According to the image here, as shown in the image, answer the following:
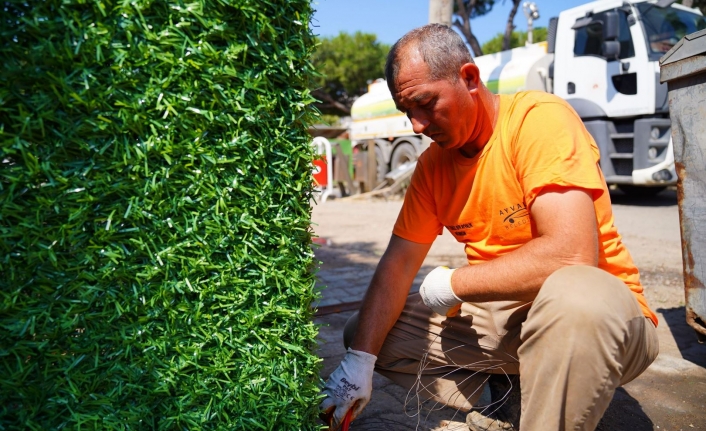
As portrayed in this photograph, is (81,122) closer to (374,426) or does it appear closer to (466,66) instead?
(466,66)

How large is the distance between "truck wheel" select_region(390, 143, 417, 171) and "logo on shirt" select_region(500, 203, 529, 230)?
12220 millimetres

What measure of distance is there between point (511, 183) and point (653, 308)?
9.11 ft

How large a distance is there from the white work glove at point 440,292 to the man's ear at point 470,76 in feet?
2.19

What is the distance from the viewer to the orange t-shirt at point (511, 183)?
1845mm

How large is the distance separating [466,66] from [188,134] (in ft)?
3.43

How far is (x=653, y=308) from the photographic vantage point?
4.12 metres

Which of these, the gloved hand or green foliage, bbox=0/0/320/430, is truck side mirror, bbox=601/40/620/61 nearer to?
the gloved hand

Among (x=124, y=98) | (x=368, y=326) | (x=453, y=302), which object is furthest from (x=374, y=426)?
(x=124, y=98)

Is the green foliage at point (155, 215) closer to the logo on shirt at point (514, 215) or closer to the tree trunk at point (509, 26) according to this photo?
the logo on shirt at point (514, 215)

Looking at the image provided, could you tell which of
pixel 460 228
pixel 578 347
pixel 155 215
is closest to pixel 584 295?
pixel 578 347

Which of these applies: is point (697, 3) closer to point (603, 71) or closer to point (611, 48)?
point (611, 48)

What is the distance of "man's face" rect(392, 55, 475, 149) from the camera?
1952 mm

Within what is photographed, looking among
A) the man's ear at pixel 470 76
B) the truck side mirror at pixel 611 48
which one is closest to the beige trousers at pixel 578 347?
Answer: the man's ear at pixel 470 76

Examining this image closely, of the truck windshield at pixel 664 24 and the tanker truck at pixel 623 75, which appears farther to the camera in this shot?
the truck windshield at pixel 664 24
